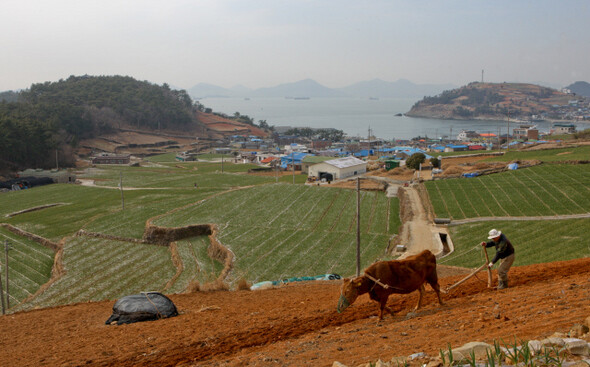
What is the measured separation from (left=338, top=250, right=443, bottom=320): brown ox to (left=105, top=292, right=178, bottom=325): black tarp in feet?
21.6

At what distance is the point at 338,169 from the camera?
65.1 meters

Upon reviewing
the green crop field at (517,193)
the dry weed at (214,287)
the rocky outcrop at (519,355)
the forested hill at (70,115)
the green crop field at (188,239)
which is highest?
the forested hill at (70,115)

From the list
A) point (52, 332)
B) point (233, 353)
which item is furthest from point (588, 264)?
point (52, 332)

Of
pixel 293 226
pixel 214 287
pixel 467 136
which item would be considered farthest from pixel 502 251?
pixel 467 136

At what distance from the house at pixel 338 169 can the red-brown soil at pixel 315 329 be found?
5104 cm

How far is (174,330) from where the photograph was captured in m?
11.8

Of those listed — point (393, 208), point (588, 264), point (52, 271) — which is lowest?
point (52, 271)

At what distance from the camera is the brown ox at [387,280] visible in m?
9.39

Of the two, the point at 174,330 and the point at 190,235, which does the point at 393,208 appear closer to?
the point at 190,235

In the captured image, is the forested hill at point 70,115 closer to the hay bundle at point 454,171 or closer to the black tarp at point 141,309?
the hay bundle at point 454,171

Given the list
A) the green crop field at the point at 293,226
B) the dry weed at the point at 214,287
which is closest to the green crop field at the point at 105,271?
the green crop field at the point at 293,226

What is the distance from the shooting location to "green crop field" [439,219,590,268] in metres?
23.0

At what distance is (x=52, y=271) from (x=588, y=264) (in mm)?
33728

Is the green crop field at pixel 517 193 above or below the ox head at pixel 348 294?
below
